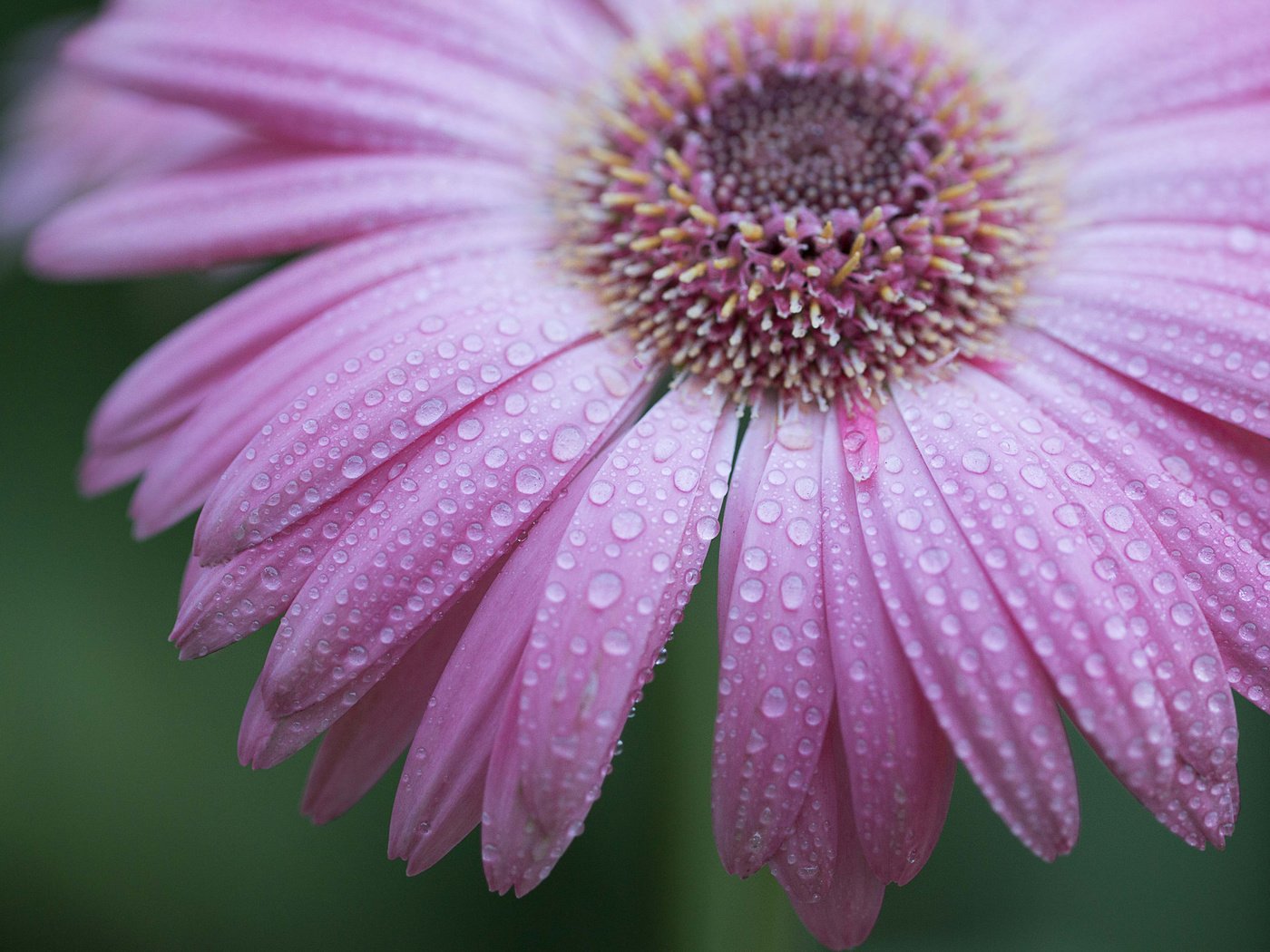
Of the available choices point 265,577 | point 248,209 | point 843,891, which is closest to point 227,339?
point 248,209

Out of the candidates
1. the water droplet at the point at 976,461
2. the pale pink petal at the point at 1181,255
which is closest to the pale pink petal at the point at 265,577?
the water droplet at the point at 976,461

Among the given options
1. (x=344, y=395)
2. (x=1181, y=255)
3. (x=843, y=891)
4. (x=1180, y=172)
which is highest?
(x=1180, y=172)

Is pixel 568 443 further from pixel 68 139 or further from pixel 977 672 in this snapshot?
pixel 68 139

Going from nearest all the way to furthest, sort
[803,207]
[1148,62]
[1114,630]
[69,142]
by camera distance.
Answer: [1114,630] → [803,207] → [1148,62] → [69,142]

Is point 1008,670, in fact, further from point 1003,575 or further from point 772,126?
point 772,126

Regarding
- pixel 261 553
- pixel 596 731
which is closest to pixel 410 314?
pixel 261 553

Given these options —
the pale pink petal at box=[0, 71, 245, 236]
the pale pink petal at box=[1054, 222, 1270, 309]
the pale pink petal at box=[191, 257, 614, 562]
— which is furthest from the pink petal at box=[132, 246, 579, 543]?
the pale pink petal at box=[0, 71, 245, 236]
